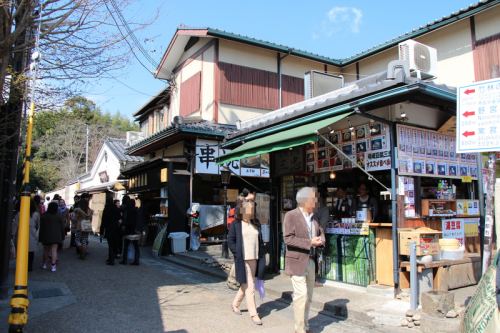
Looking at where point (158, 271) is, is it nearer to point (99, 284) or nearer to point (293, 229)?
point (99, 284)

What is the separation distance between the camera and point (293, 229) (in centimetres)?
502

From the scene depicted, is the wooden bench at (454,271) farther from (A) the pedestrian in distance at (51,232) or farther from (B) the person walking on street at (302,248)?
(A) the pedestrian in distance at (51,232)

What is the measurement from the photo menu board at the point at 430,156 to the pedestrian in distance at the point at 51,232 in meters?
8.72

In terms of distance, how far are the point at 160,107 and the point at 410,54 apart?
16321mm

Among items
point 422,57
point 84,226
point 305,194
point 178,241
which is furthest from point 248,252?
point 178,241

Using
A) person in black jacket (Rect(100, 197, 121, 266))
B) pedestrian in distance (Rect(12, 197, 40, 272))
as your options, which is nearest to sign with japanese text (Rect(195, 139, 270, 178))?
person in black jacket (Rect(100, 197, 121, 266))

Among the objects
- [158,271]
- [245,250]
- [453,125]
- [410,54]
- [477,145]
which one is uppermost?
[410,54]

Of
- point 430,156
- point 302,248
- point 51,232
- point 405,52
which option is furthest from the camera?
point 51,232

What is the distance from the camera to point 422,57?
7.72 metres

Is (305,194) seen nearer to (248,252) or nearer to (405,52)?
(248,252)

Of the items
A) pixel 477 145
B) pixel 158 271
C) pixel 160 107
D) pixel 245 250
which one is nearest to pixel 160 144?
pixel 160 107

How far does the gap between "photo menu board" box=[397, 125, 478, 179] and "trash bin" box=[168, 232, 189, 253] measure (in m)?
8.75

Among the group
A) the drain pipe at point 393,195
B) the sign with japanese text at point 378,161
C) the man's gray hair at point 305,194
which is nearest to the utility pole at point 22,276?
the man's gray hair at point 305,194

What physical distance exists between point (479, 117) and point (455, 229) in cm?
380
